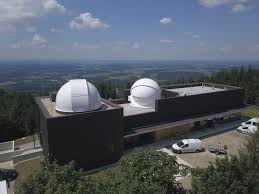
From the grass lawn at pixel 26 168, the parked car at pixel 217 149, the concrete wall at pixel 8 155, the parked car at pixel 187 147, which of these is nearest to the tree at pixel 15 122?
the concrete wall at pixel 8 155

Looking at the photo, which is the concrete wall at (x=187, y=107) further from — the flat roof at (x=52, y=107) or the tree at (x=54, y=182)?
the tree at (x=54, y=182)

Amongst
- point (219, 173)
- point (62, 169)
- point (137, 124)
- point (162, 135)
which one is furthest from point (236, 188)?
point (162, 135)

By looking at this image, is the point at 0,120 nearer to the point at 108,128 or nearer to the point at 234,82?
the point at 108,128

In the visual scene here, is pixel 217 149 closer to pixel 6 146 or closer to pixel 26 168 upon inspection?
pixel 26 168

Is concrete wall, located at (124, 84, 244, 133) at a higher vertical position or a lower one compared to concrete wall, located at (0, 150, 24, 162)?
higher

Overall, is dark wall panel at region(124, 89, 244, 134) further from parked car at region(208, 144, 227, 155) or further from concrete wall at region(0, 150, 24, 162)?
concrete wall at region(0, 150, 24, 162)

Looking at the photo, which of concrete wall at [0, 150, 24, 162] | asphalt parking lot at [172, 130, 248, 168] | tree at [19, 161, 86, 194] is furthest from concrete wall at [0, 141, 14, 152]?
tree at [19, 161, 86, 194]
